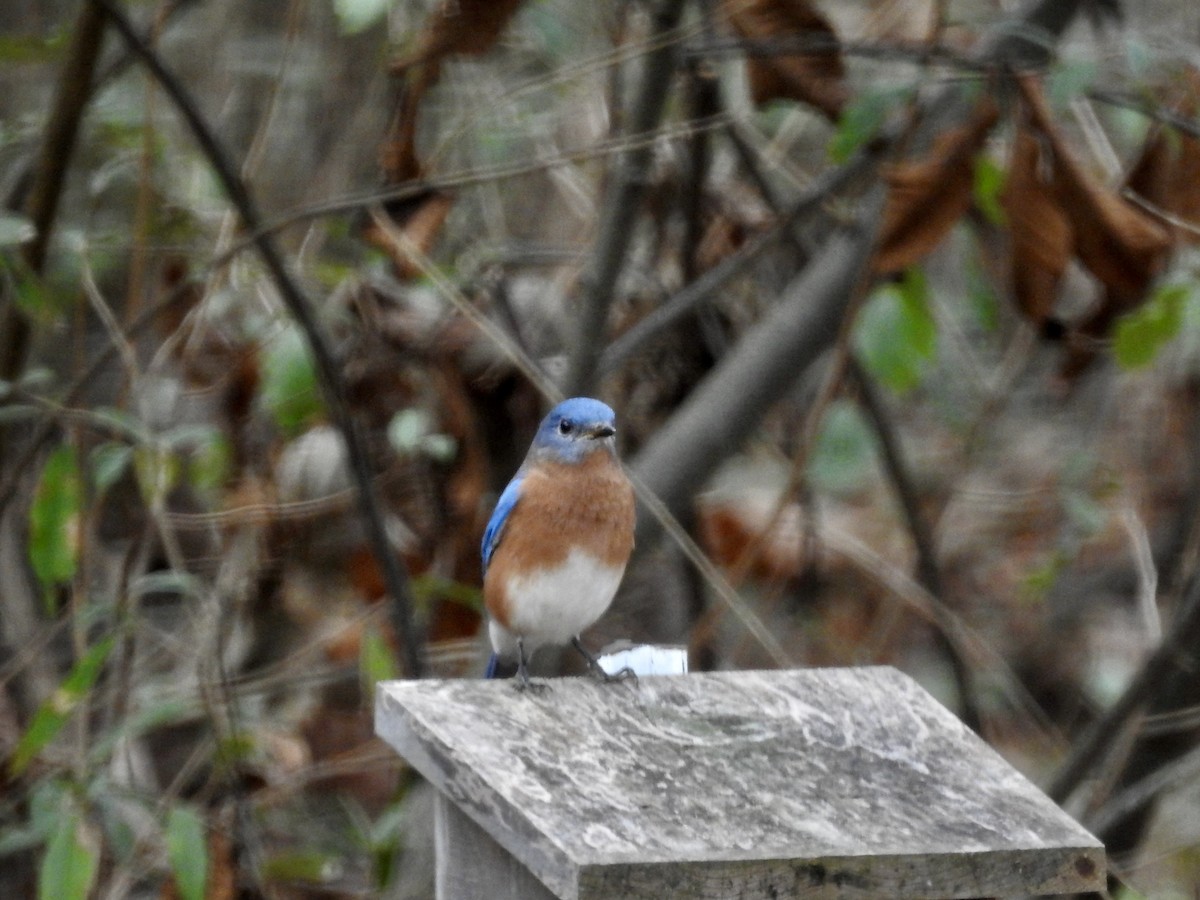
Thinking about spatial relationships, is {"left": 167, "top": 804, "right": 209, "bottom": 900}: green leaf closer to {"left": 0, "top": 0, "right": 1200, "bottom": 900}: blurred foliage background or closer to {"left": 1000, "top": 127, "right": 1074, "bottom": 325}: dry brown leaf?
{"left": 0, "top": 0, "right": 1200, "bottom": 900}: blurred foliage background

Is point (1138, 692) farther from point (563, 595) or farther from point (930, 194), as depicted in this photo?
point (563, 595)

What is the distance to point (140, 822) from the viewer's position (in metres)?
4.81

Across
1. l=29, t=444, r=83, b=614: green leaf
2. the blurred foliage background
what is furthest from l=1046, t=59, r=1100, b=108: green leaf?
l=29, t=444, r=83, b=614: green leaf

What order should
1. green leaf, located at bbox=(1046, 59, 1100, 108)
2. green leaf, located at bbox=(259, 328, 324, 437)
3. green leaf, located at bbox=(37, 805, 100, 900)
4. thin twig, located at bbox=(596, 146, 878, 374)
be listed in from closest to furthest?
green leaf, located at bbox=(1046, 59, 1100, 108) → green leaf, located at bbox=(37, 805, 100, 900) → green leaf, located at bbox=(259, 328, 324, 437) → thin twig, located at bbox=(596, 146, 878, 374)

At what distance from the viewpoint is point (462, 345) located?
4.80 meters

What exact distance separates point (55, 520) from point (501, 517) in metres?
1.14

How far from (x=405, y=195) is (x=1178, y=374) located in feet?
9.89

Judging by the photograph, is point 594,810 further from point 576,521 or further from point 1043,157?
point 1043,157

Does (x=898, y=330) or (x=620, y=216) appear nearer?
(x=620, y=216)

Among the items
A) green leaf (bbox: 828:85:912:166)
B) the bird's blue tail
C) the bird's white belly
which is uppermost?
green leaf (bbox: 828:85:912:166)

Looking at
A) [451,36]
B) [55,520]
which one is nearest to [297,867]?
[55,520]

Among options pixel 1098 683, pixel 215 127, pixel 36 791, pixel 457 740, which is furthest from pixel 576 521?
pixel 1098 683

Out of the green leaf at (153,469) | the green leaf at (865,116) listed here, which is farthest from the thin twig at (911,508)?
the green leaf at (153,469)

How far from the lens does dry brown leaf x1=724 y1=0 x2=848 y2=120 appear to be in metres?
4.18
